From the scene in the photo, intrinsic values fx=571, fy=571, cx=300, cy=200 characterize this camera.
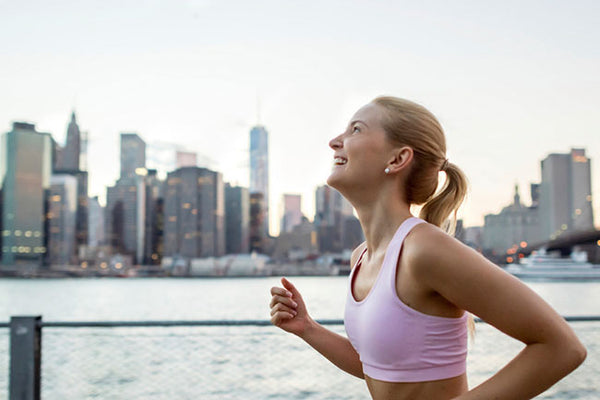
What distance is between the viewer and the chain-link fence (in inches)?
150

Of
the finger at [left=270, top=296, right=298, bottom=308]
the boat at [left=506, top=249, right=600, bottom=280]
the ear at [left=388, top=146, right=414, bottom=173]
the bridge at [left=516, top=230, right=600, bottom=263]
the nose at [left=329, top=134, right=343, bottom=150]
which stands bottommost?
the boat at [left=506, top=249, right=600, bottom=280]

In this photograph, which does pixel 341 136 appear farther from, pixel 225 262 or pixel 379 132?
pixel 225 262

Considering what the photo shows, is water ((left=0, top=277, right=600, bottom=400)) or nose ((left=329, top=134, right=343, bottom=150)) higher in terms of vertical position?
nose ((left=329, top=134, right=343, bottom=150))

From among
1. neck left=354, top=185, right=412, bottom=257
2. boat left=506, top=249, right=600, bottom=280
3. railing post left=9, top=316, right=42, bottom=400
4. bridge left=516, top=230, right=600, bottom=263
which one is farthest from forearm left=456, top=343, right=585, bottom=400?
boat left=506, top=249, right=600, bottom=280

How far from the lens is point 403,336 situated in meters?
1.00

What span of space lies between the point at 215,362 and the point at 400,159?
3.25 m

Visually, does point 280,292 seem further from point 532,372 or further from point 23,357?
point 23,357

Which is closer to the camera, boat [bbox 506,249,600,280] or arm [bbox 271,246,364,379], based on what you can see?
arm [bbox 271,246,364,379]

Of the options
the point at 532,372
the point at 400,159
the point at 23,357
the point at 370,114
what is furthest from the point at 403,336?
the point at 23,357

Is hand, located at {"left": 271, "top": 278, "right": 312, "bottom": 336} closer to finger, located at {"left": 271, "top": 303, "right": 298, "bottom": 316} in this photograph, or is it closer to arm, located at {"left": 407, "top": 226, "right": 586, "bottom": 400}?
finger, located at {"left": 271, "top": 303, "right": 298, "bottom": 316}

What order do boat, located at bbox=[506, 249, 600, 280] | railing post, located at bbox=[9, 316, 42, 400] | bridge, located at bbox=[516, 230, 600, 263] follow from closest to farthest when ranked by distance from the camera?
railing post, located at bbox=[9, 316, 42, 400], bridge, located at bbox=[516, 230, 600, 263], boat, located at bbox=[506, 249, 600, 280]

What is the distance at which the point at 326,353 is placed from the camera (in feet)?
4.59

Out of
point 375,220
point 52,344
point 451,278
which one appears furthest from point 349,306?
point 52,344

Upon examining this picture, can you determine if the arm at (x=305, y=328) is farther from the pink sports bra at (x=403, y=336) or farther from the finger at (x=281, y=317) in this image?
the pink sports bra at (x=403, y=336)
